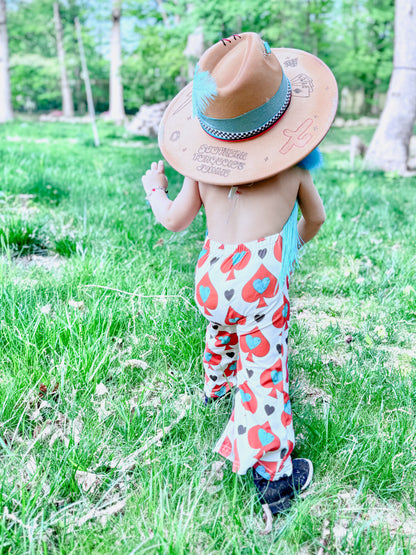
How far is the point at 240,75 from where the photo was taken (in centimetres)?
142

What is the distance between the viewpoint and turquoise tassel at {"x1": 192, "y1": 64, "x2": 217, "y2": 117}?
4.82 ft

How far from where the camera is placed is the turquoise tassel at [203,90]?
147 cm

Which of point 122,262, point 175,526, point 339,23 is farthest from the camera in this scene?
point 339,23

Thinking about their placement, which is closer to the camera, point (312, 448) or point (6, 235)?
point (312, 448)

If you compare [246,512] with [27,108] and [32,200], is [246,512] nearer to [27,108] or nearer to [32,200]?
[32,200]

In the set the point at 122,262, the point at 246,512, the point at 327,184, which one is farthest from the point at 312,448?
the point at 327,184

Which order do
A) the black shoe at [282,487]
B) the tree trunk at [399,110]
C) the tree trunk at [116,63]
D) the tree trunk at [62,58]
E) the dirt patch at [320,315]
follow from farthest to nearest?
the tree trunk at [62,58] < the tree trunk at [116,63] < the tree trunk at [399,110] < the dirt patch at [320,315] < the black shoe at [282,487]

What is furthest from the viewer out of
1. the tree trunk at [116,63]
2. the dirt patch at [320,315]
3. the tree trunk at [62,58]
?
the tree trunk at [62,58]

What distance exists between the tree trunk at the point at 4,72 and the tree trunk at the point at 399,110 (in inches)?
617

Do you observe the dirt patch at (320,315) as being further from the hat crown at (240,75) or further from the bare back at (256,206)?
the hat crown at (240,75)

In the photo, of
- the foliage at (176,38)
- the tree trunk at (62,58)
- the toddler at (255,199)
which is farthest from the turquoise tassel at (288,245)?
the tree trunk at (62,58)

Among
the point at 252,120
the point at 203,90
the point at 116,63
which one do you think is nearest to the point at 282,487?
the point at 252,120

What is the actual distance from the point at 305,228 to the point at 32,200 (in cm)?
311

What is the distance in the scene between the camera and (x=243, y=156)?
5.02 feet
